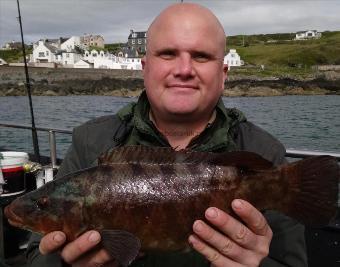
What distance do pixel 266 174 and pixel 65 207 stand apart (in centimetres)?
126

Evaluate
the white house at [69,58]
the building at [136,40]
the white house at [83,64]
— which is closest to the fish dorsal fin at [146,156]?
the white house at [83,64]

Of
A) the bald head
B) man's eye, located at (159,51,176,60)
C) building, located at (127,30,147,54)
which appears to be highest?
building, located at (127,30,147,54)

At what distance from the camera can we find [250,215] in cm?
247

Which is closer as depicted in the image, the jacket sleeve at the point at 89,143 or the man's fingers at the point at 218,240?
the man's fingers at the point at 218,240

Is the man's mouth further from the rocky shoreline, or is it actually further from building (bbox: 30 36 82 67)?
building (bbox: 30 36 82 67)

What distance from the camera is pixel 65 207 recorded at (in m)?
2.76

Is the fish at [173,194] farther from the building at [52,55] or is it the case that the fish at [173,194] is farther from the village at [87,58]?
the building at [52,55]

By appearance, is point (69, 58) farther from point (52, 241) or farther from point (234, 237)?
point (234, 237)

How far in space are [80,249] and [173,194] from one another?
63 cm

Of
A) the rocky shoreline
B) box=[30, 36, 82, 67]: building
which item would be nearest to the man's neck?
the rocky shoreline

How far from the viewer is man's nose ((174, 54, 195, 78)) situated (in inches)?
121

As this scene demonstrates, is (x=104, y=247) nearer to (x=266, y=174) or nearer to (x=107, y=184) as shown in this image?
(x=107, y=184)

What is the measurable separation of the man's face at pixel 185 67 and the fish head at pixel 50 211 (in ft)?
3.04

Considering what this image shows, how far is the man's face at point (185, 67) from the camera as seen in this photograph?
3.11 metres
